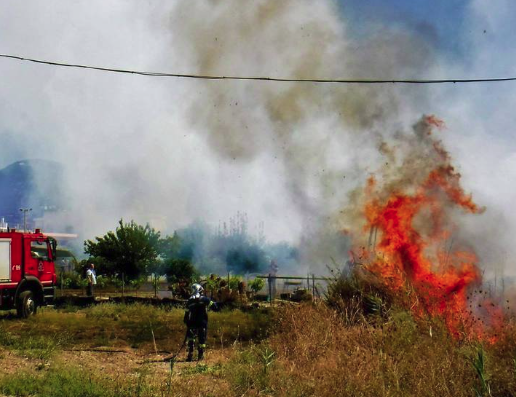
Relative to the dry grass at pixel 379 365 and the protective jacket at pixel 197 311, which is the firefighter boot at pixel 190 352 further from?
the dry grass at pixel 379 365

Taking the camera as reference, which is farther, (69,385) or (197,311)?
(197,311)

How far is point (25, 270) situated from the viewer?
20.0 metres

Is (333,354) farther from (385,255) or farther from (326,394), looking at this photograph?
(385,255)

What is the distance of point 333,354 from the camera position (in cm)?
995

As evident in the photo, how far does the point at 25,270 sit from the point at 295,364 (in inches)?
510

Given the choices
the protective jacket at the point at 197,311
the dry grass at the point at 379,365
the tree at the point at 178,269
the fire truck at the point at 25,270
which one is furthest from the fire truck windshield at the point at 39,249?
the tree at the point at 178,269

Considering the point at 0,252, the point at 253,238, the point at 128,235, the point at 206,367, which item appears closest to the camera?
the point at 206,367

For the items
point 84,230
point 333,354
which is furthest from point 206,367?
point 84,230

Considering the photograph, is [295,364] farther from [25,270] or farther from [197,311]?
[25,270]

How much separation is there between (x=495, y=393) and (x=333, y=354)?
2.71m

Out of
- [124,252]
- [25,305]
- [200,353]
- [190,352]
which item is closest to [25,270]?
[25,305]

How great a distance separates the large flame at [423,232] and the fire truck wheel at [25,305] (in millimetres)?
11935

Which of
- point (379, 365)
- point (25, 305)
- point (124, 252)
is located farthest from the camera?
point (124, 252)

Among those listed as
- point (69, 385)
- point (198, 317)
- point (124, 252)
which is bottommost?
point (69, 385)
